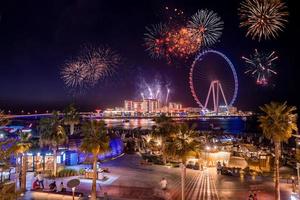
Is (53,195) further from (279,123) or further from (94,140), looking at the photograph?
(279,123)

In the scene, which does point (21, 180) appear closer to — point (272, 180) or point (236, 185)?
point (236, 185)

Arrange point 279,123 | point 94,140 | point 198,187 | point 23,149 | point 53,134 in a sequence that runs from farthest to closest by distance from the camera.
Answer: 1. point 53,134
2. point 198,187
3. point 279,123
4. point 23,149
5. point 94,140

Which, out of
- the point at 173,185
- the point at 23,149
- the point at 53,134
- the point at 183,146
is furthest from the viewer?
the point at 53,134

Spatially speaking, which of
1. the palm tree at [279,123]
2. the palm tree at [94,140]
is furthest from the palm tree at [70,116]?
the palm tree at [279,123]

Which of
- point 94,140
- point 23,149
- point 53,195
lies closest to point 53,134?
point 23,149

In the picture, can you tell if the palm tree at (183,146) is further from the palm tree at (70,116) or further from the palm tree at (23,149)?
the palm tree at (70,116)

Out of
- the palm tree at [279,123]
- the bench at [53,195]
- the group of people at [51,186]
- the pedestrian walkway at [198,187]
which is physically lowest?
the pedestrian walkway at [198,187]

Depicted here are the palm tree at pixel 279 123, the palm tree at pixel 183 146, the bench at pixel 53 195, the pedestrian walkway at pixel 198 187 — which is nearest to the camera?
the palm tree at pixel 183 146

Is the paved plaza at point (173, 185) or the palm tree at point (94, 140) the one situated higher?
the palm tree at point (94, 140)

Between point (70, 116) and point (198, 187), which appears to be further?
point (70, 116)

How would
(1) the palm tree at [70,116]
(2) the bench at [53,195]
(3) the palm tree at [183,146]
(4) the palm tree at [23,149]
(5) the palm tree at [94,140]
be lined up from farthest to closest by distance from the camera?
(1) the palm tree at [70,116] → (4) the palm tree at [23,149] → (2) the bench at [53,195] → (5) the palm tree at [94,140] → (3) the palm tree at [183,146]

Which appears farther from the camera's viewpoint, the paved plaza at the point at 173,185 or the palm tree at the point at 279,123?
the palm tree at the point at 279,123
